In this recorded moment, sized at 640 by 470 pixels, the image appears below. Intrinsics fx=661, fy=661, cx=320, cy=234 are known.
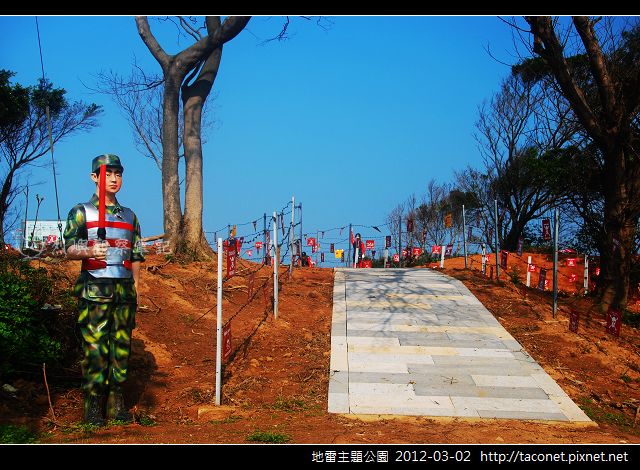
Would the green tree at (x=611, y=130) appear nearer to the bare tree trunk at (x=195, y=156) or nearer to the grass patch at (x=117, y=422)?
the bare tree trunk at (x=195, y=156)

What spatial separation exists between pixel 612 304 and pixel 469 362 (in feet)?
18.2

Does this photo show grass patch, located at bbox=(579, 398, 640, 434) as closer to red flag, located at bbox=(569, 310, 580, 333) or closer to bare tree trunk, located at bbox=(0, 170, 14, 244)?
red flag, located at bbox=(569, 310, 580, 333)

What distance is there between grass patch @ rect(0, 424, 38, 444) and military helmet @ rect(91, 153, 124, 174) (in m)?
2.31

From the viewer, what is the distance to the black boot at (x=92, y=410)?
593 cm

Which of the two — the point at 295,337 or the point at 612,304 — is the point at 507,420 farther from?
the point at 612,304

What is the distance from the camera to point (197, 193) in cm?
1377

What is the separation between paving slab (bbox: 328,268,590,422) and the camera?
24.3 ft

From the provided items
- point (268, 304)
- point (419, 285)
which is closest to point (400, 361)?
point (268, 304)

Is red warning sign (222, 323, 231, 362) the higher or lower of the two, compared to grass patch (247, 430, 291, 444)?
higher

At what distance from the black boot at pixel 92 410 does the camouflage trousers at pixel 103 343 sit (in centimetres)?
5

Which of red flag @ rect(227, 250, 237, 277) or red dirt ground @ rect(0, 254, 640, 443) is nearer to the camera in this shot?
red dirt ground @ rect(0, 254, 640, 443)

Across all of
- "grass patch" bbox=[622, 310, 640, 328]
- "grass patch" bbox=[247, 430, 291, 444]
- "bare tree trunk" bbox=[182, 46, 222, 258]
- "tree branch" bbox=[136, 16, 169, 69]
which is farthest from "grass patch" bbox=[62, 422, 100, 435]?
"grass patch" bbox=[622, 310, 640, 328]

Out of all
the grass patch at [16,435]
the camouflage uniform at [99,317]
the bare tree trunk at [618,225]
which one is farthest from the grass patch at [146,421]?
the bare tree trunk at [618,225]

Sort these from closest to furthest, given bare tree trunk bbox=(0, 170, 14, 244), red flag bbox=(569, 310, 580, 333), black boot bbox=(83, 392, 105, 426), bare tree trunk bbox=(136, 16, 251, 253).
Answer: black boot bbox=(83, 392, 105, 426) → red flag bbox=(569, 310, 580, 333) → bare tree trunk bbox=(136, 16, 251, 253) → bare tree trunk bbox=(0, 170, 14, 244)
